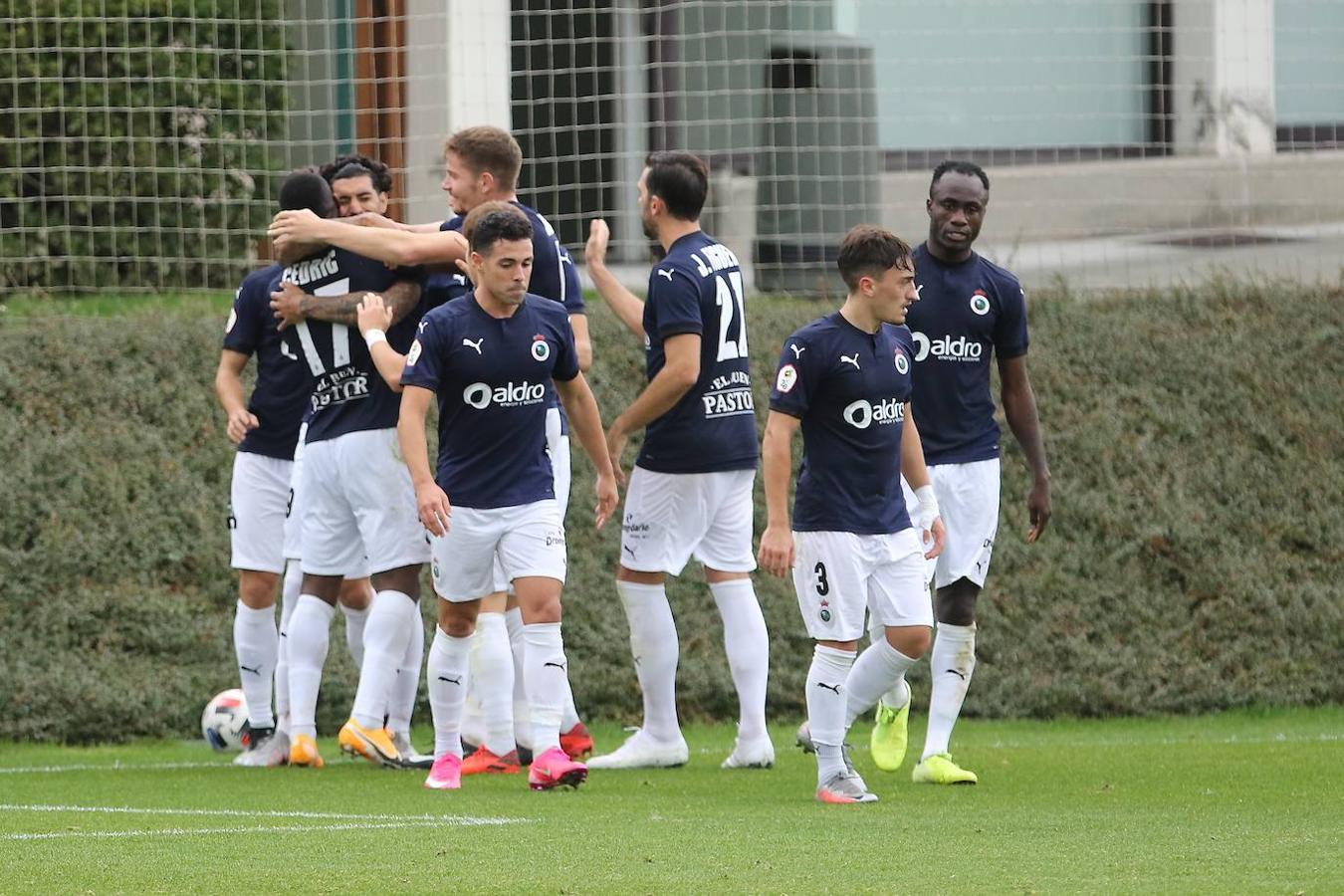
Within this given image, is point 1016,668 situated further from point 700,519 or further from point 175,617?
point 175,617

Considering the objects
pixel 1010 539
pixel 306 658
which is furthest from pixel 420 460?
pixel 1010 539

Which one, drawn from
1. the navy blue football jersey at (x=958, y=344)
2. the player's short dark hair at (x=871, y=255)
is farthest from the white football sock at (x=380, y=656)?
the player's short dark hair at (x=871, y=255)

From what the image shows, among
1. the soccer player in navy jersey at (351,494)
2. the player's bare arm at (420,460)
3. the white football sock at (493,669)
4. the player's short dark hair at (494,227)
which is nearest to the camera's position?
the player's bare arm at (420,460)

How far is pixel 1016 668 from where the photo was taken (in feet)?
38.5

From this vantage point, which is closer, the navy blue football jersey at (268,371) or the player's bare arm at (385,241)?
the player's bare arm at (385,241)

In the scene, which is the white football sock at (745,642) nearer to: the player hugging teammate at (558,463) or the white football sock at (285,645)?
the player hugging teammate at (558,463)

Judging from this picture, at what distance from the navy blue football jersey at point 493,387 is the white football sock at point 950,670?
5.54 feet

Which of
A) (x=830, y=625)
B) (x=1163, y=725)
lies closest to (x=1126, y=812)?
(x=830, y=625)

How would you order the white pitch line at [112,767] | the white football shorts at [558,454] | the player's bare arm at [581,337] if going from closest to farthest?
the white football shorts at [558,454], the player's bare arm at [581,337], the white pitch line at [112,767]

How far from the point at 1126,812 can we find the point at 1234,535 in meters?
5.78

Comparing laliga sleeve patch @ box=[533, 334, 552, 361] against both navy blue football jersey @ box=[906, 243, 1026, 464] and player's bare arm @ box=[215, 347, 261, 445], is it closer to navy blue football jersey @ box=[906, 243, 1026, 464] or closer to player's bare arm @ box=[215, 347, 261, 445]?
navy blue football jersey @ box=[906, 243, 1026, 464]

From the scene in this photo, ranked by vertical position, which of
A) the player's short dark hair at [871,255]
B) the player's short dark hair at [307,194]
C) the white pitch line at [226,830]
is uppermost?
the player's short dark hair at [307,194]

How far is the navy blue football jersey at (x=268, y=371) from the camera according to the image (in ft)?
31.1

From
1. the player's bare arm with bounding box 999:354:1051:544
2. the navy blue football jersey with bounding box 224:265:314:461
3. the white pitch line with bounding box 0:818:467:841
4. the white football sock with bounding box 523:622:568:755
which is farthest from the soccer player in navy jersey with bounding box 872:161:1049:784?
the navy blue football jersey with bounding box 224:265:314:461
